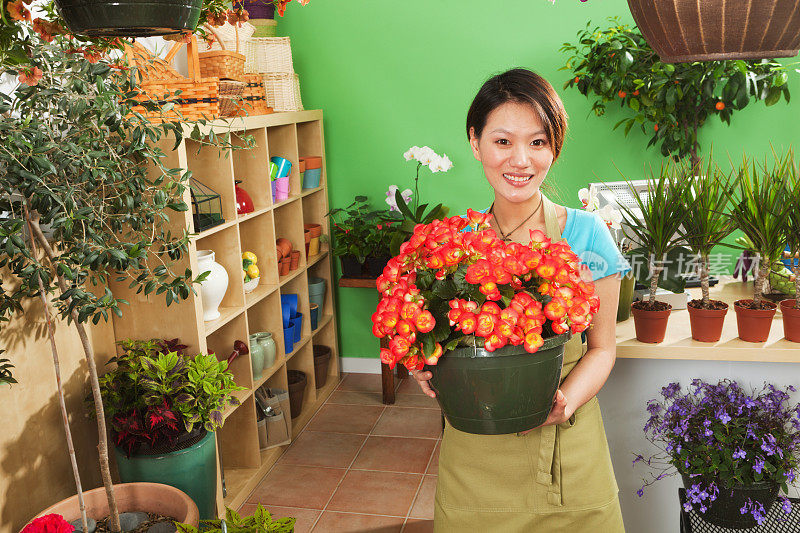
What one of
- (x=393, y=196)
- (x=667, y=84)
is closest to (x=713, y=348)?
(x=667, y=84)

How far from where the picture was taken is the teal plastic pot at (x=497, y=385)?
1271 mm

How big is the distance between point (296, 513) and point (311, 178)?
1.90 meters

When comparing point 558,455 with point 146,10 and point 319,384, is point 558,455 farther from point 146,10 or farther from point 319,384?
point 319,384

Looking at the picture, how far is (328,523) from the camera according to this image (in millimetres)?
3045

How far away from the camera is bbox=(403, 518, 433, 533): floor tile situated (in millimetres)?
2969

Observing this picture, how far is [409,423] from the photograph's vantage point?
398 cm

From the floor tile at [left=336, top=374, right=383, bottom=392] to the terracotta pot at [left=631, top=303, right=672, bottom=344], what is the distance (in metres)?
2.57

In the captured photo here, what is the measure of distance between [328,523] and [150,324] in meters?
1.10

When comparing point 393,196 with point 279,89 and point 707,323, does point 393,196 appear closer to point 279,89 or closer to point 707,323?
point 279,89

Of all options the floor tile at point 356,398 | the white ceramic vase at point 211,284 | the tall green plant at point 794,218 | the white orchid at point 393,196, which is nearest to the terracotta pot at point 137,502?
the white ceramic vase at point 211,284

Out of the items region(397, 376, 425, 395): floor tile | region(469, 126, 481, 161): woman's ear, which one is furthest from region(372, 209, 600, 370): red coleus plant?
region(397, 376, 425, 395): floor tile

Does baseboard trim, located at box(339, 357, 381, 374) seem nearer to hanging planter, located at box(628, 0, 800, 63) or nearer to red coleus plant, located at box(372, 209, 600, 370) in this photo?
red coleus plant, located at box(372, 209, 600, 370)

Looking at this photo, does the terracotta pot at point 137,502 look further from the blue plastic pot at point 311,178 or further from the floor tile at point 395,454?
the blue plastic pot at point 311,178

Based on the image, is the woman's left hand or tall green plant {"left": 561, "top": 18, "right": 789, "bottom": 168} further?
tall green plant {"left": 561, "top": 18, "right": 789, "bottom": 168}
